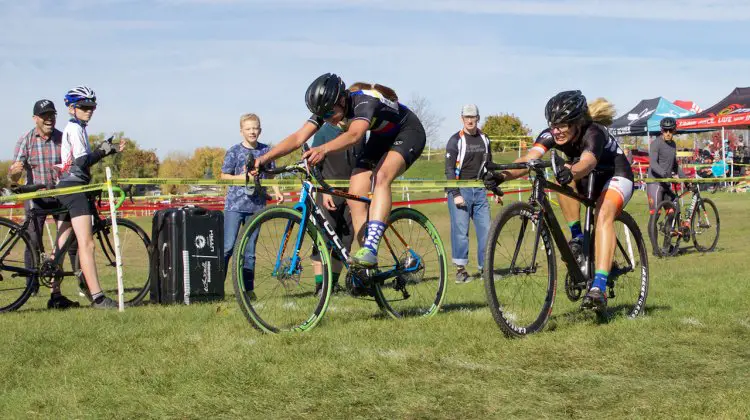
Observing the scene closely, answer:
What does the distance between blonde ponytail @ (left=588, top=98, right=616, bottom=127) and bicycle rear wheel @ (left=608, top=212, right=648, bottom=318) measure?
2.50 ft

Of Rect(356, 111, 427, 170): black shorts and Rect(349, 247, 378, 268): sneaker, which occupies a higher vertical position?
Rect(356, 111, 427, 170): black shorts

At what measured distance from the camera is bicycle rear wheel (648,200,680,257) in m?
14.3

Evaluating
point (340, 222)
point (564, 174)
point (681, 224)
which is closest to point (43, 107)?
point (340, 222)

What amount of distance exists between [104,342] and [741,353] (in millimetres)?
4266

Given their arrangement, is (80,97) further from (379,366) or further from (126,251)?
Result: (379,366)

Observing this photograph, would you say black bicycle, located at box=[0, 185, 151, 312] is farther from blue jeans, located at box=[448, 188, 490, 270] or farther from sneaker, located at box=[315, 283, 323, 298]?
blue jeans, located at box=[448, 188, 490, 270]

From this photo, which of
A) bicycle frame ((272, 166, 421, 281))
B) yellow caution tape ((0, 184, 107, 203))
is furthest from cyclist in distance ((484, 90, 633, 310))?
yellow caution tape ((0, 184, 107, 203))

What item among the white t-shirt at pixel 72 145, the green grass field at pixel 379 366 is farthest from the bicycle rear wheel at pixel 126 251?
the green grass field at pixel 379 366

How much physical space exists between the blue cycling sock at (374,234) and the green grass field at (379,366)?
0.59m

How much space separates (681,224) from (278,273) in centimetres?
996

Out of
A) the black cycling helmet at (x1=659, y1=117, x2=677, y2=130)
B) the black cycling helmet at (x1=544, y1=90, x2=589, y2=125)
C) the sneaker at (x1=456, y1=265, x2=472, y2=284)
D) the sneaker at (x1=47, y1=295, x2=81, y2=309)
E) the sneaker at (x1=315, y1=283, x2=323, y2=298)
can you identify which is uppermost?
the black cycling helmet at (x1=659, y1=117, x2=677, y2=130)

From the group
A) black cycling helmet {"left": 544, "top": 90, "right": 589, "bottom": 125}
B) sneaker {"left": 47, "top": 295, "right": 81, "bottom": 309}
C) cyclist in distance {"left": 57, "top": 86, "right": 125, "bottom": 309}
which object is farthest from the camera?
sneaker {"left": 47, "top": 295, "right": 81, "bottom": 309}

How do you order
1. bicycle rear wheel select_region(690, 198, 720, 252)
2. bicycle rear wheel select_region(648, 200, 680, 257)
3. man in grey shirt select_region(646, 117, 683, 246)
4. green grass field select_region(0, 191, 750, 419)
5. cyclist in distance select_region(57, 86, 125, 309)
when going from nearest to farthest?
green grass field select_region(0, 191, 750, 419) → cyclist in distance select_region(57, 86, 125, 309) → bicycle rear wheel select_region(648, 200, 680, 257) → man in grey shirt select_region(646, 117, 683, 246) → bicycle rear wheel select_region(690, 198, 720, 252)

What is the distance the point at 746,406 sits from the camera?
433 centimetres
